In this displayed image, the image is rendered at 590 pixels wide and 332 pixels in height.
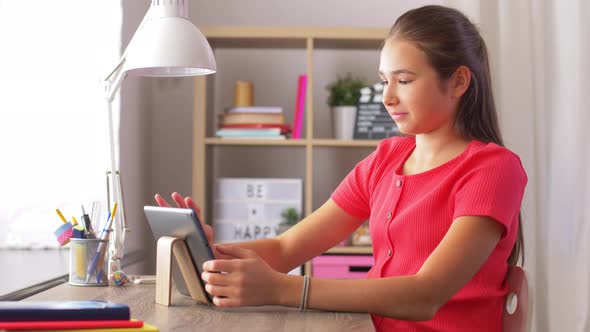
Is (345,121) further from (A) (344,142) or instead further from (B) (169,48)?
(B) (169,48)

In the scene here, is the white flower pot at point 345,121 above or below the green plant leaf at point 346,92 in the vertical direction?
below

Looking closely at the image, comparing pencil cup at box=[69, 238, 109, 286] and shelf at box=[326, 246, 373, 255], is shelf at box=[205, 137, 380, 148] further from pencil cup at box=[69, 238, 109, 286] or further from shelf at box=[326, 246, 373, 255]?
pencil cup at box=[69, 238, 109, 286]

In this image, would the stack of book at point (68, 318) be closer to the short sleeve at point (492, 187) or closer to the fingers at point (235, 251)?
the fingers at point (235, 251)

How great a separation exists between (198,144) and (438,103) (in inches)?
57.6

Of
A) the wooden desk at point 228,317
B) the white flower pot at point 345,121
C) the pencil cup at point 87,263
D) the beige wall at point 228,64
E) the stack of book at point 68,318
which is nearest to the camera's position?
the stack of book at point 68,318

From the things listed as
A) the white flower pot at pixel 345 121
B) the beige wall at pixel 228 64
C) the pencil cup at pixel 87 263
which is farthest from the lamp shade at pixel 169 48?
the beige wall at pixel 228 64

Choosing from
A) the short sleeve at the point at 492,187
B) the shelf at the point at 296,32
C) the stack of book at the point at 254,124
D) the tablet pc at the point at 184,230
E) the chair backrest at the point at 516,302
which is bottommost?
the chair backrest at the point at 516,302

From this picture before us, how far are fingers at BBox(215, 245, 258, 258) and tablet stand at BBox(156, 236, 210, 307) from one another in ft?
0.22

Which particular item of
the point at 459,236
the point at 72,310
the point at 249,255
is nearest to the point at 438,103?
the point at 459,236

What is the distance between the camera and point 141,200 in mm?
2895

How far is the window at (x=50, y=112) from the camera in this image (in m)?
1.97

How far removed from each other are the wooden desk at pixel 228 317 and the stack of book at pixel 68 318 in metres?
0.16

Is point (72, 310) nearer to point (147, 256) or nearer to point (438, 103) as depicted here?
point (438, 103)

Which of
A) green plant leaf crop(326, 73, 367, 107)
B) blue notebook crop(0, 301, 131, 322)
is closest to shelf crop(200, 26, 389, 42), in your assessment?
green plant leaf crop(326, 73, 367, 107)
